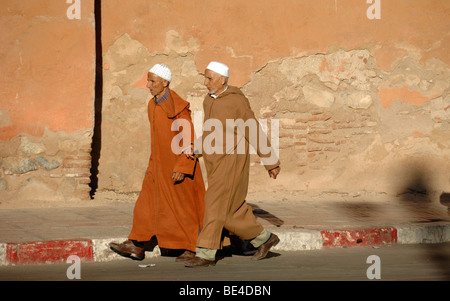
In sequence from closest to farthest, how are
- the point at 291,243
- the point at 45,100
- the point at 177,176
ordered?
1. the point at 177,176
2. the point at 291,243
3. the point at 45,100

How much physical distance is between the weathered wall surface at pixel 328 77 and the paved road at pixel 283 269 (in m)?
3.70

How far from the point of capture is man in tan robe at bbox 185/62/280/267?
20.4 feet

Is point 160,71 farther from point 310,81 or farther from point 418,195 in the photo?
point 418,195

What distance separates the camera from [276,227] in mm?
7637

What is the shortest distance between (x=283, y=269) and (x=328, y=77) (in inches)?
209

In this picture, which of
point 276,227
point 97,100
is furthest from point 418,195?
point 97,100

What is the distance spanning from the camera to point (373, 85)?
1085 cm

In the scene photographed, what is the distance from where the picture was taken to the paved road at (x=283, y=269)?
5586 mm

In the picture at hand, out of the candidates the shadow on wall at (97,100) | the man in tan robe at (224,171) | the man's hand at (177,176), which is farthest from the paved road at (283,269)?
the shadow on wall at (97,100)

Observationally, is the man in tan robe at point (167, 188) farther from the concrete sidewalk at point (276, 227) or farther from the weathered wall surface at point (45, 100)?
the weathered wall surface at point (45, 100)

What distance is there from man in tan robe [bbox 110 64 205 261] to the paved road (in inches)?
7.7

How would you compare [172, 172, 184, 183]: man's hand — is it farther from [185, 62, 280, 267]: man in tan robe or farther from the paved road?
the paved road

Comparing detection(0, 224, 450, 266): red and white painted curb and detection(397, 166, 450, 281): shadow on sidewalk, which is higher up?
detection(397, 166, 450, 281): shadow on sidewalk

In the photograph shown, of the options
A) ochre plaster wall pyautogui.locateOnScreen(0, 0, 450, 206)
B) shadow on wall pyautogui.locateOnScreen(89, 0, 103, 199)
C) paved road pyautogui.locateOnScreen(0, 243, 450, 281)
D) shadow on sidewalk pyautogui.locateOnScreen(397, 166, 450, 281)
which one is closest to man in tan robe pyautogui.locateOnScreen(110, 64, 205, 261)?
paved road pyautogui.locateOnScreen(0, 243, 450, 281)
